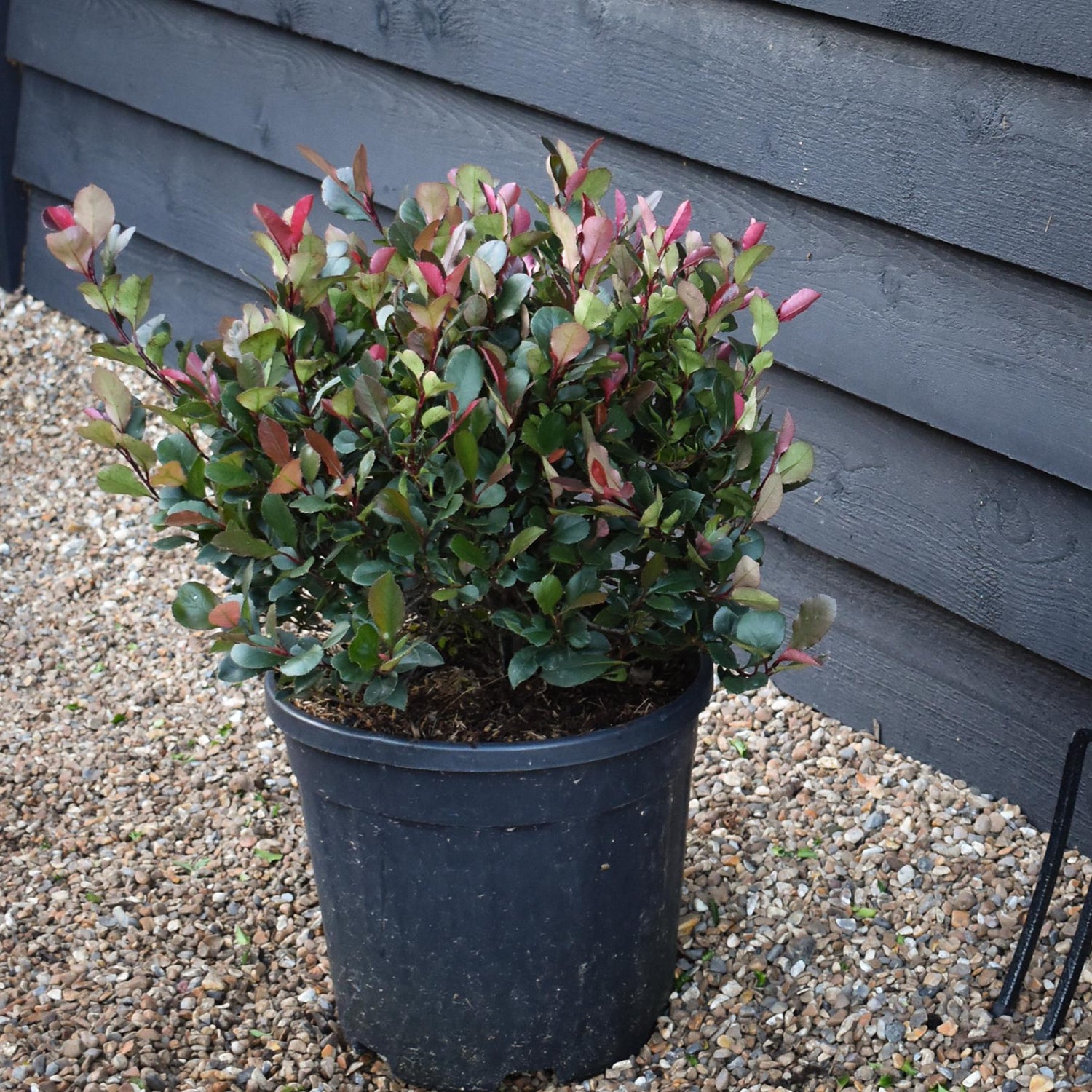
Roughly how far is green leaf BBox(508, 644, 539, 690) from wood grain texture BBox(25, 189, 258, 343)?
6.00ft

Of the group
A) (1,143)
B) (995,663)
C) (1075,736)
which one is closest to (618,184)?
(995,663)

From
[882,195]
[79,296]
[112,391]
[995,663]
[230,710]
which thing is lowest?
[230,710]

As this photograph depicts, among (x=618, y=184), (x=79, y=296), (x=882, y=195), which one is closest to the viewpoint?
(x=882, y=195)

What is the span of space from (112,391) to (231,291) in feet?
6.11

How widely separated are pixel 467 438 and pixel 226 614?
28 cm

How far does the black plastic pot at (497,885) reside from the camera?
1348mm

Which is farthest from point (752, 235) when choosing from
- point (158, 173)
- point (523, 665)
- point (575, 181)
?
point (158, 173)

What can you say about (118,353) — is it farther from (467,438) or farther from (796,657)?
(796,657)

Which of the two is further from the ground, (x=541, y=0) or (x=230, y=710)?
(x=541, y=0)

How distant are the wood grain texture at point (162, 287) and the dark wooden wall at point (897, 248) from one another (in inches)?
28.8

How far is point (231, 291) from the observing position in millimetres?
3086

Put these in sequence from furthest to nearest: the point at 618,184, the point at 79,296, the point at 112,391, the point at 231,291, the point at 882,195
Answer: the point at 79,296 < the point at 231,291 < the point at 618,184 < the point at 882,195 < the point at 112,391

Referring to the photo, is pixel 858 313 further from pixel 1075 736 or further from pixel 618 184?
pixel 1075 736

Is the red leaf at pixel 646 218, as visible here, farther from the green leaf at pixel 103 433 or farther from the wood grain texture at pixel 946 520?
the wood grain texture at pixel 946 520
